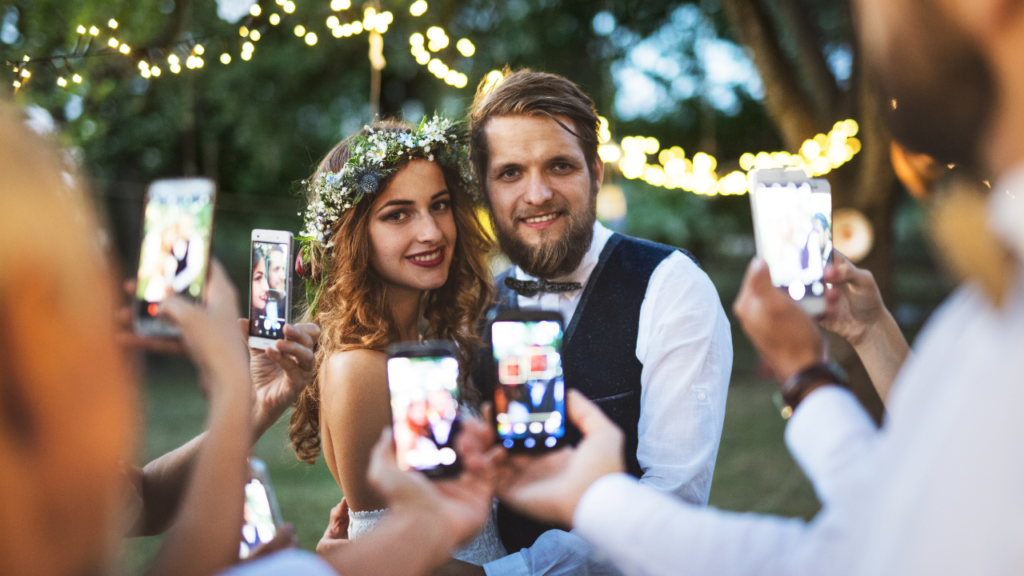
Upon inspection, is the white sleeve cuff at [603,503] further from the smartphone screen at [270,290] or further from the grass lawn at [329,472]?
the grass lawn at [329,472]

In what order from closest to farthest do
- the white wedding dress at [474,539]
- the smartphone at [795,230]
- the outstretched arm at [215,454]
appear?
the outstretched arm at [215,454] < the smartphone at [795,230] < the white wedding dress at [474,539]

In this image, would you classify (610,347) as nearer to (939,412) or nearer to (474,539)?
(474,539)

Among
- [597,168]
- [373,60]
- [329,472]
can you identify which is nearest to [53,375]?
[597,168]

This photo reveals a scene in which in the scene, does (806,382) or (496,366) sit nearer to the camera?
(806,382)

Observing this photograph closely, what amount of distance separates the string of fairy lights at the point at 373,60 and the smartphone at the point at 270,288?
3.70 feet

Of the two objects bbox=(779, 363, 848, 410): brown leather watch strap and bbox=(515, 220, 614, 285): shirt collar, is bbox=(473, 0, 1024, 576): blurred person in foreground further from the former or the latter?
bbox=(515, 220, 614, 285): shirt collar

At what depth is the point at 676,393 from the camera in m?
2.12

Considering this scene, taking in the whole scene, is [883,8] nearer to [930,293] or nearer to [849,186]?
[849,186]

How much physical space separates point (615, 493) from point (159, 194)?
4.40ft

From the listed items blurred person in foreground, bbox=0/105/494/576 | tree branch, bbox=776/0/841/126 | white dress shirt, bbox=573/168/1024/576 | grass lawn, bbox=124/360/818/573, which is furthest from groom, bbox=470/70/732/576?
tree branch, bbox=776/0/841/126

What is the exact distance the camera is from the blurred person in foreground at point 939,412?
0.76 metres

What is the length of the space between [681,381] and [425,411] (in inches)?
33.6

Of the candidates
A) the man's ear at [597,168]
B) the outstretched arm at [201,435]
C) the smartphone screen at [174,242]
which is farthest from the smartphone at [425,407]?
the man's ear at [597,168]

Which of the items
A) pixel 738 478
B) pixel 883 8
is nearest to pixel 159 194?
pixel 883 8
